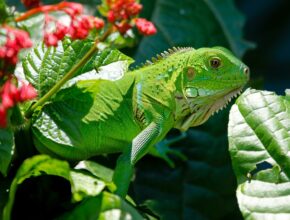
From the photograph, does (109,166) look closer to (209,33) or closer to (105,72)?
(105,72)

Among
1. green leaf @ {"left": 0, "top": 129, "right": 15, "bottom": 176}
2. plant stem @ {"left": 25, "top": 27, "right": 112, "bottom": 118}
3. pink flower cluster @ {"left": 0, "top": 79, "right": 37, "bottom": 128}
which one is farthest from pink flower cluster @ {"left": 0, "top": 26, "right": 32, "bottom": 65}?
green leaf @ {"left": 0, "top": 129, "right": 15, "bottom": 176}

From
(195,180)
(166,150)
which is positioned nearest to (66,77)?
(166,150)

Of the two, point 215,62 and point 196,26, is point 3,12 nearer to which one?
point 215,62

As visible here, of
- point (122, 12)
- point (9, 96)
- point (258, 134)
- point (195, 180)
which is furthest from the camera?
point (195, 180)

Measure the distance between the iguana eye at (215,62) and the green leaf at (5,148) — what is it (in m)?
0.62

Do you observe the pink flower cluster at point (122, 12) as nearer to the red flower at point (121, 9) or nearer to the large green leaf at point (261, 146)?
the red flower at point (121, 9)

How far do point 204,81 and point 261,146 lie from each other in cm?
30

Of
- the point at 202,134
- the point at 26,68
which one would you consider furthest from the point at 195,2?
the point at 26,68

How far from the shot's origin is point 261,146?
5.76 ft

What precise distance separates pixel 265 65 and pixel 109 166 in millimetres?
1883

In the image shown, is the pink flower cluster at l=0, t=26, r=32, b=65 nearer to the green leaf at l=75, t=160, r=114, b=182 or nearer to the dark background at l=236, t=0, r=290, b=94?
the green leaf at l=75, t=160, r=114, b=182

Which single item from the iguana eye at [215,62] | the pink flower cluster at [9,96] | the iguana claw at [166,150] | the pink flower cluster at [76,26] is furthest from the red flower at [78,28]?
the iguana claw at [166,150]

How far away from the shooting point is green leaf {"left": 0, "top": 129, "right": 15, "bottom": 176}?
Answer: 1612mm

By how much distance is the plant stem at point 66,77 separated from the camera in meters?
1.51
